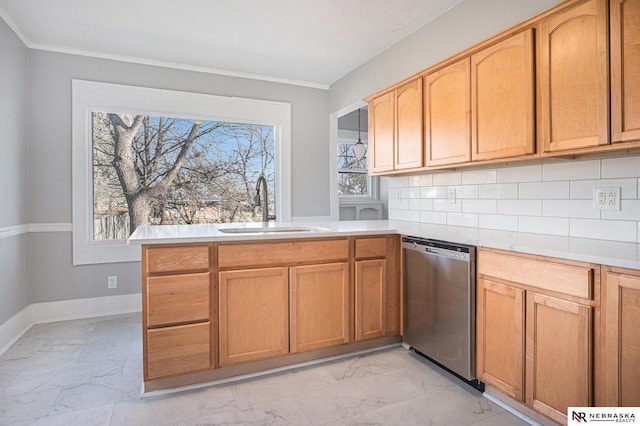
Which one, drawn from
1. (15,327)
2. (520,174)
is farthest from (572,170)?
(15,327)

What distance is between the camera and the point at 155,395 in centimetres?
204

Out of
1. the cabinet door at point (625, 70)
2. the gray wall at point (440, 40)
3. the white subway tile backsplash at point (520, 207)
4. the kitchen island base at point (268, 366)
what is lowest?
the kitchen island base at point (268, 366)

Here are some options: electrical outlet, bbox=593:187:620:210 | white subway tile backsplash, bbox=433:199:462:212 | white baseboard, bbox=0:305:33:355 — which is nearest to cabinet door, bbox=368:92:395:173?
white subway tile backsplash, bbox=433:199:462:212

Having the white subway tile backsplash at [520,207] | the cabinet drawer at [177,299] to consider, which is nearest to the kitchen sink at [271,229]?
the cabinet drawer at [177,299]

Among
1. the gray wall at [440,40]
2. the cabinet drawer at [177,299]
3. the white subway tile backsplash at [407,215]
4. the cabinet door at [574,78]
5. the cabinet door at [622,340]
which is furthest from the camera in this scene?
the white subway tile backsplash at [407,215]

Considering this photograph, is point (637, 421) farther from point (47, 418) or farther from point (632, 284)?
point (47, 418)

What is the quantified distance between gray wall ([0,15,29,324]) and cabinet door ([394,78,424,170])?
3.00 m

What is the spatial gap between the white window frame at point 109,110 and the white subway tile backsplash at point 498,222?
2.70 meters

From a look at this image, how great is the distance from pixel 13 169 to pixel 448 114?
11.1 feet

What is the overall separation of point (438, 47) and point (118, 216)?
3.33 meters

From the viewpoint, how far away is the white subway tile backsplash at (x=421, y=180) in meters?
3.04

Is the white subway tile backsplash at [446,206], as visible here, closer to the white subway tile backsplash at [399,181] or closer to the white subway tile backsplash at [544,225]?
the white subway tile backsplash at [399,181]

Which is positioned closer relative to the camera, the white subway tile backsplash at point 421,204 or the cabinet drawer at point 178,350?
the cabinet drawer at point 178,350

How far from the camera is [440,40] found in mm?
2812
